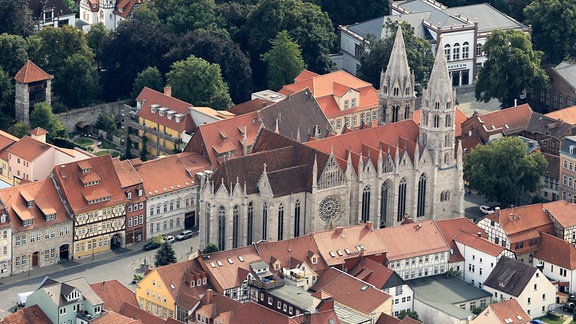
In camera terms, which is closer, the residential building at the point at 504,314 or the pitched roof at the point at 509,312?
the residential building at the point at 504,314

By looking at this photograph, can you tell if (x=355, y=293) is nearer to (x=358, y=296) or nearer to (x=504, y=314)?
(x=358, y=296)

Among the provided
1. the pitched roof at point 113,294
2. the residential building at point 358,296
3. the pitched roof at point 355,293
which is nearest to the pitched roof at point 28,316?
the pitched roof at point 113,294

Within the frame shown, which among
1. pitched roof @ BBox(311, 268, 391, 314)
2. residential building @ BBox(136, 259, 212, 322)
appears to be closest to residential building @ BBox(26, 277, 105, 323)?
residential building @ BBox(136, 259, 212, 322)

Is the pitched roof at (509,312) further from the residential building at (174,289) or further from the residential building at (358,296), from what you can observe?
the residential building at (174,289)

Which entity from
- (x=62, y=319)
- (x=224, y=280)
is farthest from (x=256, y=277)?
(x=62, y=319)

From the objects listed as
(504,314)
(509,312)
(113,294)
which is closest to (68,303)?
(113,294)

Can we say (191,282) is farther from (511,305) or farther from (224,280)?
(511,305)

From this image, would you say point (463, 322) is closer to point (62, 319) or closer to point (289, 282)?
point (289, 282)
